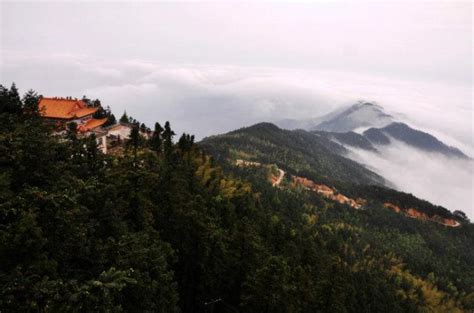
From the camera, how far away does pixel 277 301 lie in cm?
3888

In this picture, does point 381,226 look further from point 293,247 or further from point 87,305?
point 87,305

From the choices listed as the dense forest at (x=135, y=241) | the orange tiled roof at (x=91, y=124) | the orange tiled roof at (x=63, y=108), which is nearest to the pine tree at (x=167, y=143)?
the dense forest at (x=135, y=241)

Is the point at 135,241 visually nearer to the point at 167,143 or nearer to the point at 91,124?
the point at 167,143

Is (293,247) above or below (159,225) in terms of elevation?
below

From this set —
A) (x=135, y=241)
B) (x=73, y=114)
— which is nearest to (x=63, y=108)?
(x=73, y=114)

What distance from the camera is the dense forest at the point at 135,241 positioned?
26344 mm

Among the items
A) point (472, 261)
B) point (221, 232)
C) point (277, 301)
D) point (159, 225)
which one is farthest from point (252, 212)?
point (472, 261)

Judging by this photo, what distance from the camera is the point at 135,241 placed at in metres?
33.1

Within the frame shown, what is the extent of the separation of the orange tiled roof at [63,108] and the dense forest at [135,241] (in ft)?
66.3

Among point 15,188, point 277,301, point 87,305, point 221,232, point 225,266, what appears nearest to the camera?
point 87,305

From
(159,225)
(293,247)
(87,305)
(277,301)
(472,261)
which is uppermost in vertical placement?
(87,305)

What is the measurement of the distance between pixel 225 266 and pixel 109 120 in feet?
206

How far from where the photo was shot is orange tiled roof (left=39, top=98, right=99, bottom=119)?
86500 mm

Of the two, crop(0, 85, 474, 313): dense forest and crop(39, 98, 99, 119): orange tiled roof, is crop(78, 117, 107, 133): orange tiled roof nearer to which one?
crop(39, 98, 99, 119): orange tiled roof
